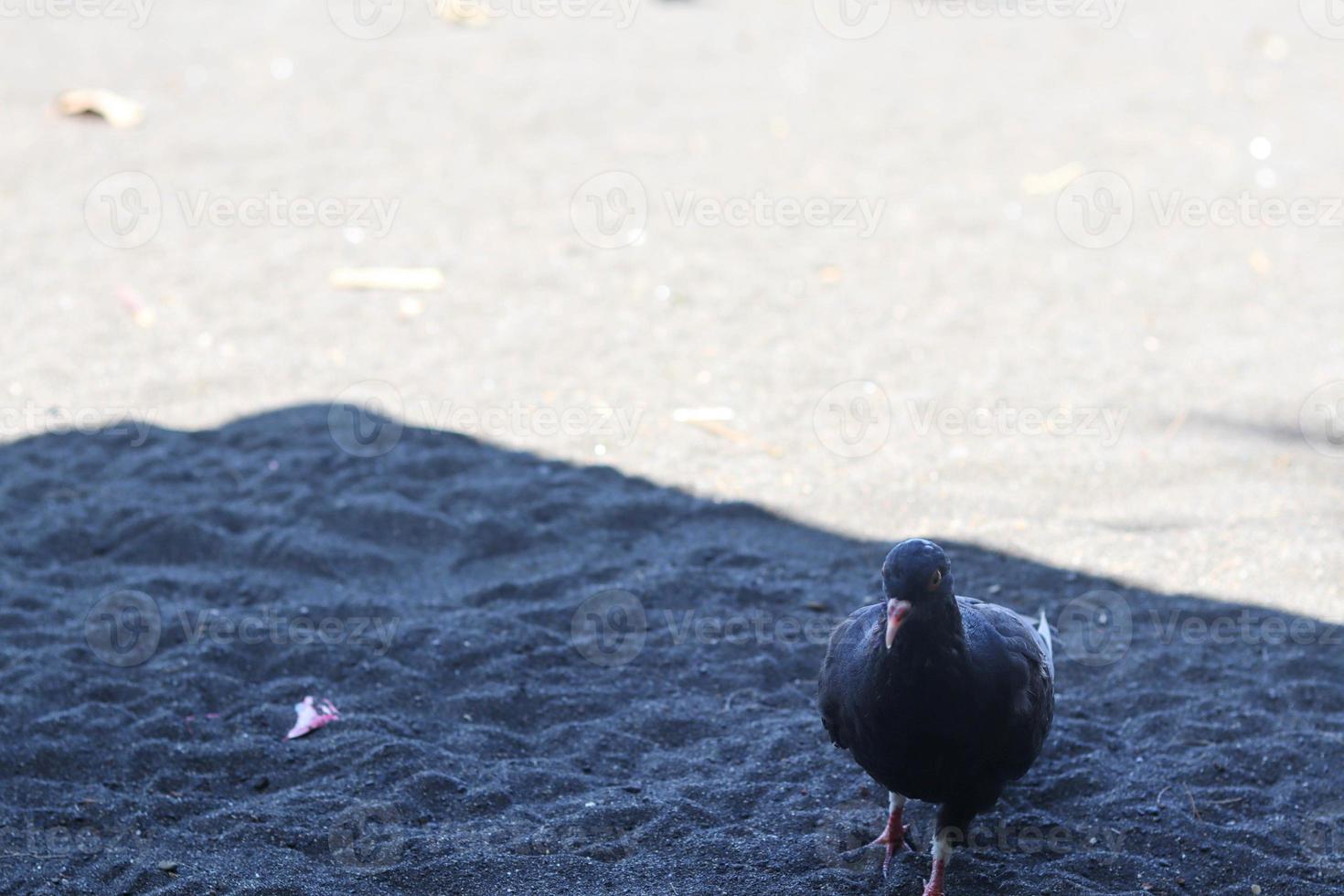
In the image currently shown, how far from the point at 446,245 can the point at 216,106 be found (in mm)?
2535

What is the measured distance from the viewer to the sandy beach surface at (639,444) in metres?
3.43

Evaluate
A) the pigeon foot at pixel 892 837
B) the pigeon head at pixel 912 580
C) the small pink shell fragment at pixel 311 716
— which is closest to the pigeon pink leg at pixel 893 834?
the pigeon foot at pixel 892 837

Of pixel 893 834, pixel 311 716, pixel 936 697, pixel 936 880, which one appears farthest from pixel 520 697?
pixel 936 697

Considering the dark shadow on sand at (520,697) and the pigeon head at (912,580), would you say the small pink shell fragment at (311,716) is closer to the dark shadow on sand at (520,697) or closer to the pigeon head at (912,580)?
the dark shadow on sand at (520,697)

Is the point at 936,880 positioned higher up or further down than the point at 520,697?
further down

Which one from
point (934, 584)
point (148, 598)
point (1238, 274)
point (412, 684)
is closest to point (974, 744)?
point (934, 584)

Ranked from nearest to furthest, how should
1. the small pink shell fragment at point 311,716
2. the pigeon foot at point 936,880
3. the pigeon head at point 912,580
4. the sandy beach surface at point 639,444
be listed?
the pigeon head at point 912,580 < the pigeon foot at point 936,880 < the sandy beach surface at point 639,444 < the small pink shell fragment at point 311,716

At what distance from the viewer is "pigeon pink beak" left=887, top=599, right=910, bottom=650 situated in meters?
2.77

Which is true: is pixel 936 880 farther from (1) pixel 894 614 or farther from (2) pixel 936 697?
(1) pixel 894 614

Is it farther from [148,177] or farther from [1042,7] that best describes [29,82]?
[1042,7]

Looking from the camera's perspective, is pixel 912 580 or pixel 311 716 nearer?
pixel 912 580

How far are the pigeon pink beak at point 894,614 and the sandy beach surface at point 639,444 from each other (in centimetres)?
82

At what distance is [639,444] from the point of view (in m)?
5.20

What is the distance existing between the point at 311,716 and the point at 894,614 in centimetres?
191
